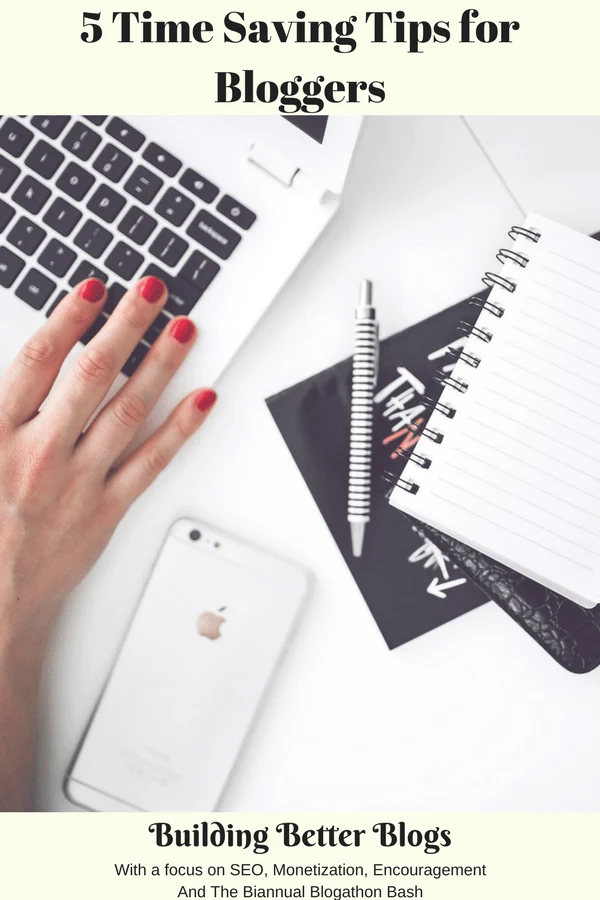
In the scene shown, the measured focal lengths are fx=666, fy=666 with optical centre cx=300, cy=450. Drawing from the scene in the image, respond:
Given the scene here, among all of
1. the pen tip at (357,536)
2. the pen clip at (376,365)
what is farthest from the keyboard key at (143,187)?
the pen tip at (357,536)

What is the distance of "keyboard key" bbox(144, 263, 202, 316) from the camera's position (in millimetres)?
528

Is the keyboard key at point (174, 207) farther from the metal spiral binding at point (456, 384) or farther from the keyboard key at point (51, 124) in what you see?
the metal spiral binding at point (456, 384)

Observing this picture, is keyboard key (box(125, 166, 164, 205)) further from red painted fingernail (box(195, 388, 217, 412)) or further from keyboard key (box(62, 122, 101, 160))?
red painted fingernail (box(195, 388, 217, 412))

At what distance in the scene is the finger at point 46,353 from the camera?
527 mm

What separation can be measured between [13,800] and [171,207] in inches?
19.5

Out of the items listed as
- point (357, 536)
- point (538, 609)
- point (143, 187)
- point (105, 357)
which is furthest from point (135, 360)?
point (538, 609)

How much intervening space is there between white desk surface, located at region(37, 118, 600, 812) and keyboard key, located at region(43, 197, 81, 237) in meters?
0.17

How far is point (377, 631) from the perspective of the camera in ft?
1.89

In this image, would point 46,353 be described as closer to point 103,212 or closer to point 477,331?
point 103,212

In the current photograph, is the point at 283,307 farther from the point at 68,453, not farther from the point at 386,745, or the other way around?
the point at 386,745

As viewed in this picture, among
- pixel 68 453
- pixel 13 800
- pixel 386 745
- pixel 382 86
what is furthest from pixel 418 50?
pixel 13 800

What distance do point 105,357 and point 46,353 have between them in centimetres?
5

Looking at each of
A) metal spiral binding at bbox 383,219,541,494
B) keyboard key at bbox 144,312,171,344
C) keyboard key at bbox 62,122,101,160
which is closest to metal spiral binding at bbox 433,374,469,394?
metal spiral binding at bbox 383,219,541,494

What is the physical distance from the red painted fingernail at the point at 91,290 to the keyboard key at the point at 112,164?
8 cm
